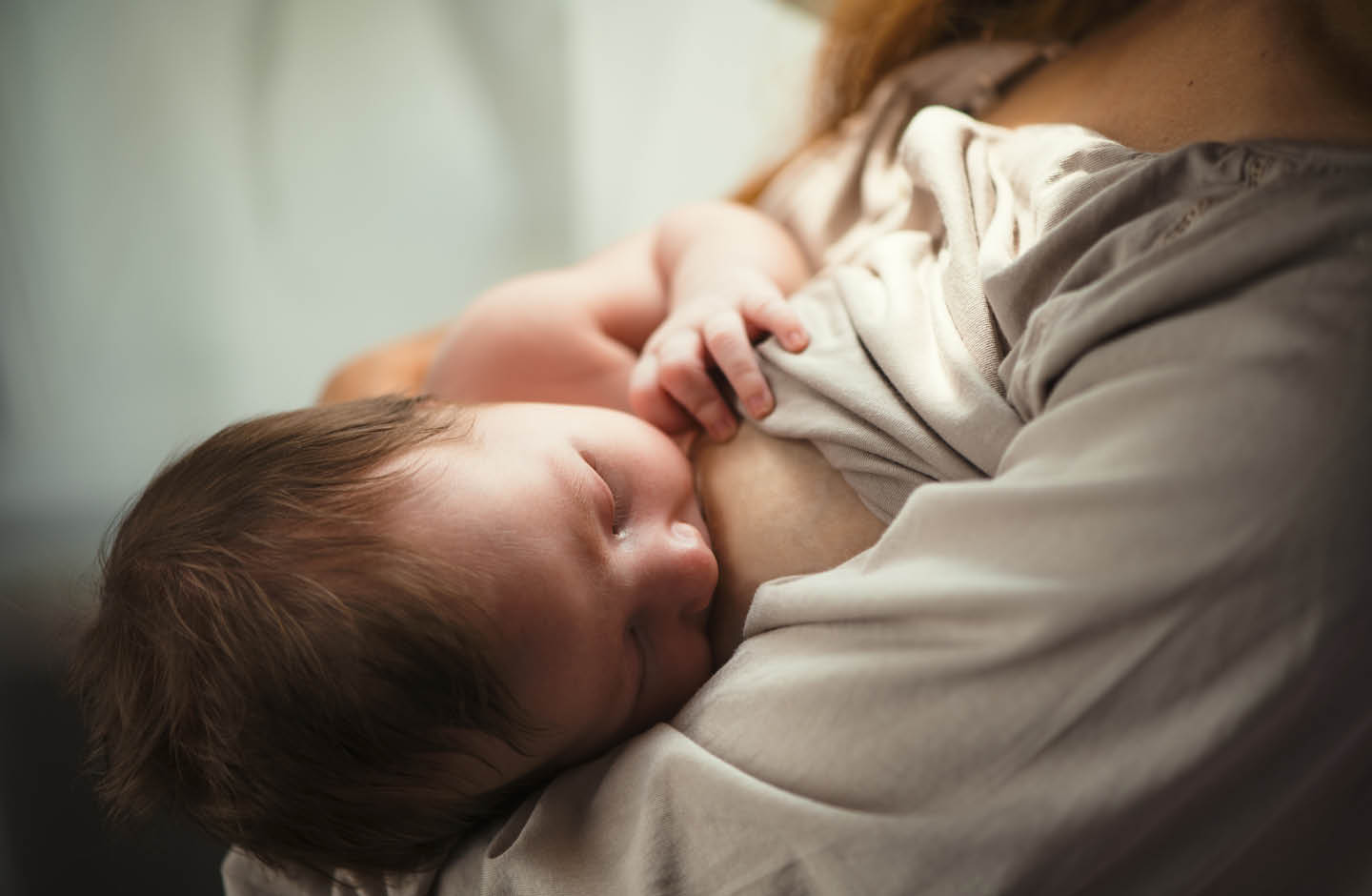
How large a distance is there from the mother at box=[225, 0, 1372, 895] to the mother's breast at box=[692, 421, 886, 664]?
3 cm

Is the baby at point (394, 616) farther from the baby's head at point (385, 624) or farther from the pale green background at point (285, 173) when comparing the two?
the pale green background at point (285, 173)

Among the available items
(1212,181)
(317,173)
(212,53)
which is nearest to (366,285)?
(317,173)

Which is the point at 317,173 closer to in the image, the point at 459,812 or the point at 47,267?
the point at 47,267

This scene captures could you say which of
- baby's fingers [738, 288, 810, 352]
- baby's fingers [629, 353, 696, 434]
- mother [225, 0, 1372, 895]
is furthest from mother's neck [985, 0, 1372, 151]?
baby's fingers [629, 353, 696, 434]

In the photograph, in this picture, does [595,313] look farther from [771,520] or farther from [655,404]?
[771,520]

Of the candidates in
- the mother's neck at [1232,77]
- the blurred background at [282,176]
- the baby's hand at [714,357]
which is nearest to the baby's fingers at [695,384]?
the baby's hand at [714,357]

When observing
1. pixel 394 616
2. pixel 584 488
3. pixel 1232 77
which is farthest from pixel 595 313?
pixel 1232 77

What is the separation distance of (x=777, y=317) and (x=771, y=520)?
160 mm

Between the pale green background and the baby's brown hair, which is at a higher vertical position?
the pale green background

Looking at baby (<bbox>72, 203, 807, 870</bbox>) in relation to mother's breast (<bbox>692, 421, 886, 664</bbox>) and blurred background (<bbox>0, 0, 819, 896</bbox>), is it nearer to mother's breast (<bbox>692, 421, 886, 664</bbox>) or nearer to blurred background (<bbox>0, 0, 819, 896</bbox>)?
mother's breast (<bbox>692, 421, 886, 664</bbox>)

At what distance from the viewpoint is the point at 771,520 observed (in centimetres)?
71

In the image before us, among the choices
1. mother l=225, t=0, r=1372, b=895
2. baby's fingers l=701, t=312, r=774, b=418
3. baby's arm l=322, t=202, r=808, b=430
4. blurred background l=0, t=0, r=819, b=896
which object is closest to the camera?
mother l=225, t=0, r=1372, b=895

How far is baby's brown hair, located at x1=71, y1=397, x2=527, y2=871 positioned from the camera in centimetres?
61

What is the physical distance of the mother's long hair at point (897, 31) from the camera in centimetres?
94
